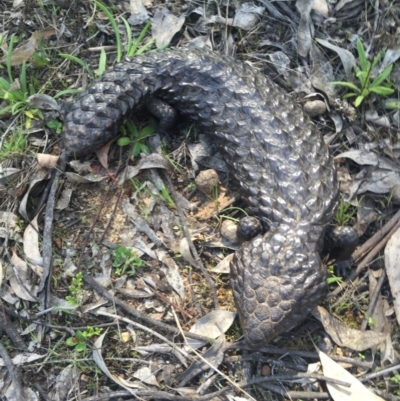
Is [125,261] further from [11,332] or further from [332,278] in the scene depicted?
[332,278]

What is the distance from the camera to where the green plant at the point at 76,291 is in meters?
4.47

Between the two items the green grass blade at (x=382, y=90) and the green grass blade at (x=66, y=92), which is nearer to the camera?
the green grass blade at (x=382, y=90)

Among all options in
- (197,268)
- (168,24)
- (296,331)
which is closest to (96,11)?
(168,24)

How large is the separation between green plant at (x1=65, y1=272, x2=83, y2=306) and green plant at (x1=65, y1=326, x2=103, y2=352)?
0.23 metres

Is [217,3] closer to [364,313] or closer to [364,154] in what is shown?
[364,154]

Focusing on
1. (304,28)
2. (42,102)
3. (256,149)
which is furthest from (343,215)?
(42,102)

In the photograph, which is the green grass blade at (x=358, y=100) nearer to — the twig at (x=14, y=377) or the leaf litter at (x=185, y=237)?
the leaf litter at (x=185, y=237)

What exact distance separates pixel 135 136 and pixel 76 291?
1431mm

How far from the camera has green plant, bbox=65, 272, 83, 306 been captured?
176 inches

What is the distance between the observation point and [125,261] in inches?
184

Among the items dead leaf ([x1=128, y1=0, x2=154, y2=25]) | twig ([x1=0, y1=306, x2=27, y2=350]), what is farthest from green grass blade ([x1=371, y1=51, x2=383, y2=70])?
twig ([x1=0, y1=306, x2=27, y2=350])

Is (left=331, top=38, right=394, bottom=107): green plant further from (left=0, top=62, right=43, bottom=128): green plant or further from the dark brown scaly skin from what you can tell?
(left=0, top=62, right=43, bottom=128): green plant

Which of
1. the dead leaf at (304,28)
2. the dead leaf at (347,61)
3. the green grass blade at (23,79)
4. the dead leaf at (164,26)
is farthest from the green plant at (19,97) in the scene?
the dead leaf at (347,61)

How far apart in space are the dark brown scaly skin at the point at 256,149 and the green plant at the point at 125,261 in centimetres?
83
